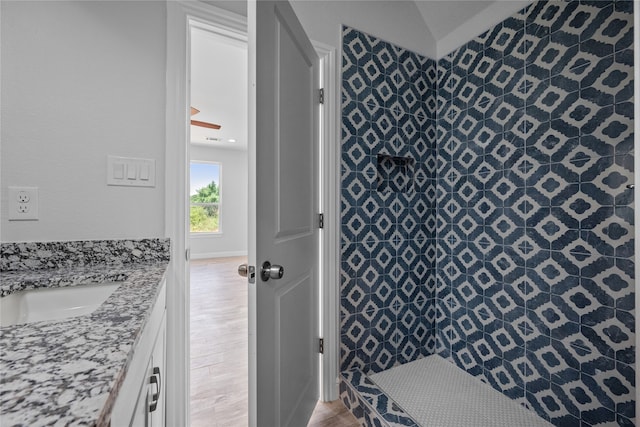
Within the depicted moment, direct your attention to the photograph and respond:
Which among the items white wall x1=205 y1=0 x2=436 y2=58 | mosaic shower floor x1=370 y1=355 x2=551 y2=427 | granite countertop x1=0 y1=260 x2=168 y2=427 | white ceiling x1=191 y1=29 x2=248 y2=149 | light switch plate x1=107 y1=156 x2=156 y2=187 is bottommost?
mosaic shower floor x1=370 y1=355 x2=551 y2=427

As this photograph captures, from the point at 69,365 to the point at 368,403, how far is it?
4.86 ft

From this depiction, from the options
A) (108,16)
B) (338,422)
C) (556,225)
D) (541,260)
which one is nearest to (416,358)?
(338,422)

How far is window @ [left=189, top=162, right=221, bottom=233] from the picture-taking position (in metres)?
6.30

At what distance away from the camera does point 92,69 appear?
1177 millimetres

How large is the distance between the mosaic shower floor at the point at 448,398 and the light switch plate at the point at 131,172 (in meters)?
1.67

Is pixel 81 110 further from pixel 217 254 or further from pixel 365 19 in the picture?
pixel 217 254

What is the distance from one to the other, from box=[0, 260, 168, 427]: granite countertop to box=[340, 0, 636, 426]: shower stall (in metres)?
1.31

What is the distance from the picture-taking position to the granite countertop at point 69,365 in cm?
29

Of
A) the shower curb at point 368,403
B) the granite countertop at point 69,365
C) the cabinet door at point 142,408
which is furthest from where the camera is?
the shower curb at point 368,403

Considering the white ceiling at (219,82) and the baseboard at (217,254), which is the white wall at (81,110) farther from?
the baseboard at (217,254)

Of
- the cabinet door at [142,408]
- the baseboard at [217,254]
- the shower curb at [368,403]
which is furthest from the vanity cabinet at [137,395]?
the baseboard at [217,254]

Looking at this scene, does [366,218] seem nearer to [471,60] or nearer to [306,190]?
[306,190]

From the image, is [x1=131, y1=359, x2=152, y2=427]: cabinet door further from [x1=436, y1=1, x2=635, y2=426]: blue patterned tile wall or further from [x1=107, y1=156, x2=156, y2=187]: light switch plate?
[x1=436, y1=1, x2=635, y2=426]: blue patterned tile wall

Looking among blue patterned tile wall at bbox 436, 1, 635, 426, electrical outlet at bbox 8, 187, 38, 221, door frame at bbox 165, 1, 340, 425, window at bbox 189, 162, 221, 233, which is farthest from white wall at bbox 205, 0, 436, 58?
window at bbox 189, 162, 221, 233
